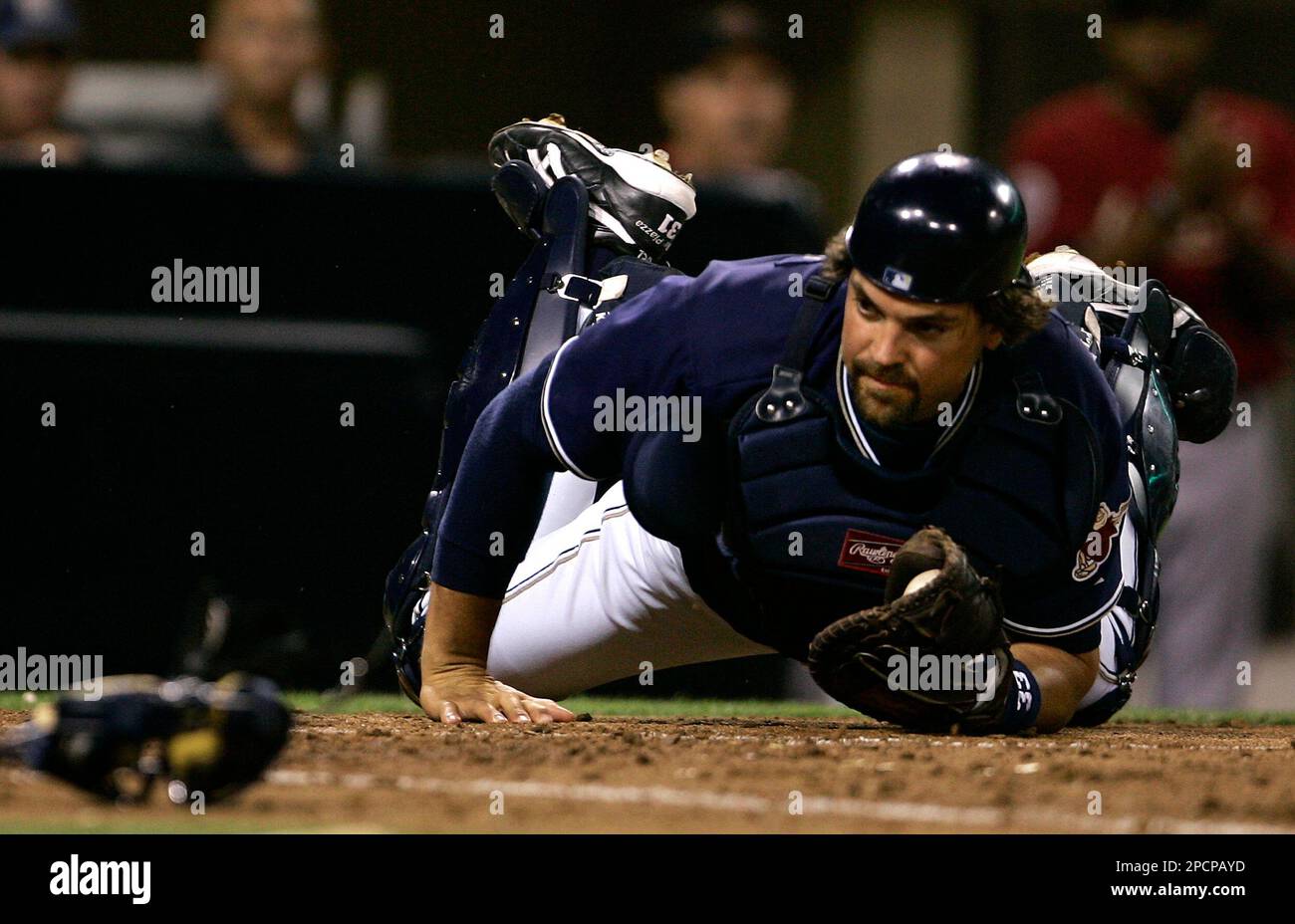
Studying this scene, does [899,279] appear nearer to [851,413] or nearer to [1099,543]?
[851,413]

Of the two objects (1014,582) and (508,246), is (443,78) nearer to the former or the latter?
(508,246)

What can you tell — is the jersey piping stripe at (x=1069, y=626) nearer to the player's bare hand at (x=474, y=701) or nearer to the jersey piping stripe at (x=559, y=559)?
the player's bare hand at (x=474, y=701)

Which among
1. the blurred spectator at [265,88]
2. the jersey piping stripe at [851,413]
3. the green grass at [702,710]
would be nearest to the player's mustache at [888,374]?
the jersey piping stripe at [851,413]

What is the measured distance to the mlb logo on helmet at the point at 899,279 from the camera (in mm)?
4043

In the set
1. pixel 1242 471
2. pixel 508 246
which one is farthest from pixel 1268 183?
pixel 508 246

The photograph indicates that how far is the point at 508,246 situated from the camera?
7254 millimetres

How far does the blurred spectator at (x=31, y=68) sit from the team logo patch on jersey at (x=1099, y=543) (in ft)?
14.0

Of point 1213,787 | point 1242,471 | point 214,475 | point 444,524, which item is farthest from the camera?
point 1242,471

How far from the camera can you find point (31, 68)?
7254 mm

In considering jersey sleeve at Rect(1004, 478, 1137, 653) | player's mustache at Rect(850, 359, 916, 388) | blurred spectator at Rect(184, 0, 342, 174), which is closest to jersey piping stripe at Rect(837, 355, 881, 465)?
player's mustache at Rect(850, 359, 916, 388)

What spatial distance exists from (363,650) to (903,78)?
16.9 ft

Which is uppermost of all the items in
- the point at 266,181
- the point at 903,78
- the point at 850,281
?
the point at 903,78

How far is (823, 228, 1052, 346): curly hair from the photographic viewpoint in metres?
4.21

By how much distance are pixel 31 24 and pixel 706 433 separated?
4014 millimetres
